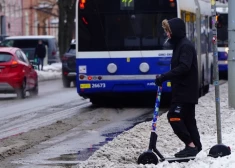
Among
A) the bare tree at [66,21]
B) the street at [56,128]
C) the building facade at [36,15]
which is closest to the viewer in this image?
the street at [56,128]

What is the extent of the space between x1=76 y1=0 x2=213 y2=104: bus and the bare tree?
103ft

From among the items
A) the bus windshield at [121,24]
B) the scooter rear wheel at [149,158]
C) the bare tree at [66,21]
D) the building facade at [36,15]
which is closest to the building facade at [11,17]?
the building facade at [36,15]

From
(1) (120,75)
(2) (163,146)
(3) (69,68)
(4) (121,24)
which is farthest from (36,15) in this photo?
(2) (163,146)

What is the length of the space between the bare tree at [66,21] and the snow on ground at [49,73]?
2.03 m

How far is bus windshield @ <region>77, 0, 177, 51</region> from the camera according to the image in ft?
65.0

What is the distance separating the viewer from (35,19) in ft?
252

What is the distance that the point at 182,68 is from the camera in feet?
31.8

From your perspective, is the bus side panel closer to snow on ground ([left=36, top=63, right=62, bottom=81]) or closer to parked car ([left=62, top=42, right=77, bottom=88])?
parked car ([left=62, top=42, right=77, bottom=88])

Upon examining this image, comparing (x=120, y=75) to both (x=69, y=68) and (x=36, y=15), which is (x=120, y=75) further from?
(x=36, y=15)

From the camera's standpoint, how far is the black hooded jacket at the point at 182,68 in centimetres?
973

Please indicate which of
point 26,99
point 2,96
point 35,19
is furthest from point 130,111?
point 35,19

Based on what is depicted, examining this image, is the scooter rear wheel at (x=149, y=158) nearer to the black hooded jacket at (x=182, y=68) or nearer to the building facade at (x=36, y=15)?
the black hooded jacket at (x=182, y=68)

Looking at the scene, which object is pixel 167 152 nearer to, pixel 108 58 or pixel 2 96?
pixel 108 58

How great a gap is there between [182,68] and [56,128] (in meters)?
6.04
